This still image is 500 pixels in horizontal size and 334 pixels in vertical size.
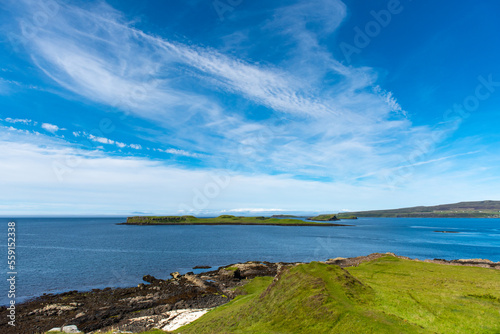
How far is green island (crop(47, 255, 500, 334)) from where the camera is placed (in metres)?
17.7

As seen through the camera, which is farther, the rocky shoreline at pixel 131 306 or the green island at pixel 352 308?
the rocky shoreline at pixel 131 306

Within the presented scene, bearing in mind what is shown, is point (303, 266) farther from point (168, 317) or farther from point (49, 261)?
point (49, 261)

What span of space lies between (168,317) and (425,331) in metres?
30.6

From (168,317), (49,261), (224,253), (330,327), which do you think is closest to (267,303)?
(330,327)

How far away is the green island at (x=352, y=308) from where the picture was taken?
1773 centimetres

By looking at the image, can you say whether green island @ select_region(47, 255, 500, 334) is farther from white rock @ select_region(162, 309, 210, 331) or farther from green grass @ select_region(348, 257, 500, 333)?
white rock @ select_region(162, 309, 210, 331)

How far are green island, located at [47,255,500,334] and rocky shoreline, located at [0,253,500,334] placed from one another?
846 centimetres

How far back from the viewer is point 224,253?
100 m

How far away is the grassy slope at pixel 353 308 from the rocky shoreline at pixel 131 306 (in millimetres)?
8471

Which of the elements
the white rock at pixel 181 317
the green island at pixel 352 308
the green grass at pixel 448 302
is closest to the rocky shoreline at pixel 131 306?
the white rock at pixel 181 317

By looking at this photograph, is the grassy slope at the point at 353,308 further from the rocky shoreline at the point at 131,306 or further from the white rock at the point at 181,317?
the rocky shoreline at the point at 131,306

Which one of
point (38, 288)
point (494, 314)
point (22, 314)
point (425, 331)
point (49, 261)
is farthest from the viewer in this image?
point (49, 261)

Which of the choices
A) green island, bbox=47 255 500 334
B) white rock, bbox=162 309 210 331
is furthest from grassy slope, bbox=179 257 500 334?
white rock, bbox=162 309 210 331

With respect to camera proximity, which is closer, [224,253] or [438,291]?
[438,291]
